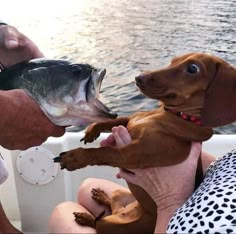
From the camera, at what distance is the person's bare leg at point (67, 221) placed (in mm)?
2039

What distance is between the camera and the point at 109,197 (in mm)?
2295

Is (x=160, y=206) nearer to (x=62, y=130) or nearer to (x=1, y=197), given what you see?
(x=62, y=130)

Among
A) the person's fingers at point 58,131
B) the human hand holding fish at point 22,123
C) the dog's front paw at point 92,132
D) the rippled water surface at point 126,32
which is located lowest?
the rippled water surface at point 126,32

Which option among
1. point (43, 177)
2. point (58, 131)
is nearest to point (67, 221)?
point (43, 177)

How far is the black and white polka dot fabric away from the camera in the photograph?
1.27 meters

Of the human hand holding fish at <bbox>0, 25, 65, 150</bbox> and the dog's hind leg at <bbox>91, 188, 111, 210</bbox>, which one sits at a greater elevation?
the human hand holding fish at <bbox>0, 25, 65, 150</bbox>

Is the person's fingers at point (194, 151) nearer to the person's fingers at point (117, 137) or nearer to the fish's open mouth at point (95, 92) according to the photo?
the person's fingers at point (117, 137)

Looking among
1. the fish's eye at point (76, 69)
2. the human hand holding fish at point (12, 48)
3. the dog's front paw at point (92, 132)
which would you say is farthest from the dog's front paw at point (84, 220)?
the fish's eye at point (76, 69)

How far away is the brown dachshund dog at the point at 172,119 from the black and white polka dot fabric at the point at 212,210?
12.2 inches

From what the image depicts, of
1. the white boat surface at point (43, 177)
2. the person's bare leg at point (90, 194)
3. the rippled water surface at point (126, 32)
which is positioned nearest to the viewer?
the person's bare leg at point (90, 194)

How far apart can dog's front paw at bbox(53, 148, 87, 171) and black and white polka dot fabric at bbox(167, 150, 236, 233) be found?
1.50 ft

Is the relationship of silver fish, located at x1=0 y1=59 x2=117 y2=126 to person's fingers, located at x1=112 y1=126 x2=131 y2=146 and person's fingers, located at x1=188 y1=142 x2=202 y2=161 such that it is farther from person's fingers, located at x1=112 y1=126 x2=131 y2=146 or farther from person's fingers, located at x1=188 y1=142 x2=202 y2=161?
person's fingers, located at x1=188 y1=142 x2=202 y2=161

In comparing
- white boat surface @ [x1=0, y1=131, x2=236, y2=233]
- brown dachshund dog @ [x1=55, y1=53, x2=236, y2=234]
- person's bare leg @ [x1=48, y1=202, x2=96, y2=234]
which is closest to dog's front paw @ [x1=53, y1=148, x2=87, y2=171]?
brown dachshund dog @ [x1=55, y1=53, x2=236, y2=234]

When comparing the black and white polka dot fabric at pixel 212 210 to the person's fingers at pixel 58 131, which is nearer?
the black and white polka dot fabric at pixel 212 210
